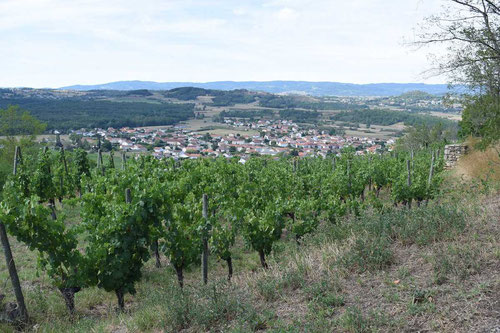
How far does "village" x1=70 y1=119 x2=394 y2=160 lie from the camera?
3791 cm

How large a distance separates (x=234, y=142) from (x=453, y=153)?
115 ft

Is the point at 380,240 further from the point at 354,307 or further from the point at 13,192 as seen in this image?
the point at 13,192

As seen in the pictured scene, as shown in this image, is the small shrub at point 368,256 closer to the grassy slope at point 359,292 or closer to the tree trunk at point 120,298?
the grassy slope at point 359,292

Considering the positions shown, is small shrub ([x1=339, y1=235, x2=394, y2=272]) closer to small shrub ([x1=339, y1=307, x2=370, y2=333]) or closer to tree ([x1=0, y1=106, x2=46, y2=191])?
small shrub ([x1=339, y1=307, x2=370, y2=333])

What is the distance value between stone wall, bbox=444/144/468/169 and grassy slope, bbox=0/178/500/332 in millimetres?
13290

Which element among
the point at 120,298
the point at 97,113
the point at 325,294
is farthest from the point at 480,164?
the point at 97,113

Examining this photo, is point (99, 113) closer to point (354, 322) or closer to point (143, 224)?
point (143, 224)

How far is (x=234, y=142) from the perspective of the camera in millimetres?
51781

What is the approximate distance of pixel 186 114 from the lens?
88.9 meters

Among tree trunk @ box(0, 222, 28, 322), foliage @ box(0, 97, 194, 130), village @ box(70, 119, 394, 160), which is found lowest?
village @ box(70, 119, 394, 160)

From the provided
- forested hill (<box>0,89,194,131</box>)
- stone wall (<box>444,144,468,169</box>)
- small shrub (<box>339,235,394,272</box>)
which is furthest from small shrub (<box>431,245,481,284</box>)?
forested hill (<box>0,89,194,131</box>)

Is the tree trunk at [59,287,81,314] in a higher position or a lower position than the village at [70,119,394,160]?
higher

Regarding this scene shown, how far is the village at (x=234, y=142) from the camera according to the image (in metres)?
37.9

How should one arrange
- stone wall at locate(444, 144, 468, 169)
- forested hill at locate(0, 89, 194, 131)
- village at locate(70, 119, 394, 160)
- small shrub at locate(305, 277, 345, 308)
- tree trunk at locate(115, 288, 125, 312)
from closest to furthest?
small shrub at locate(305, 277, 345, 308) < tree trunk at locate(115, 288, 125, 312) < stone wall at locate(444, 144, 468, 169) < village at locate(70, 119, 394, 160) < forested hill at locate(0, 89, 194, 131)
